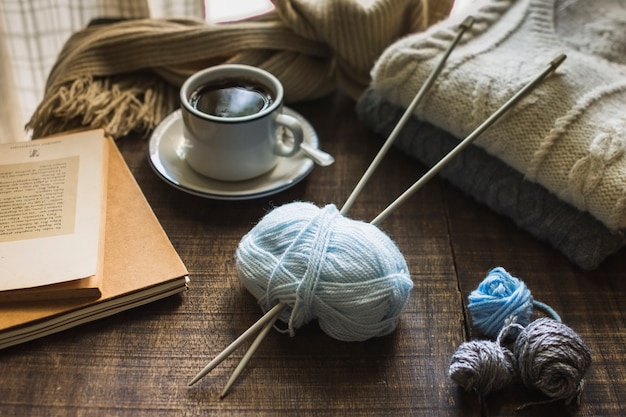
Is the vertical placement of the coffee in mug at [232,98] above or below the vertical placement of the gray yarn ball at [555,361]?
above

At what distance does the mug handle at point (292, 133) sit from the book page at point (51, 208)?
0.19 m

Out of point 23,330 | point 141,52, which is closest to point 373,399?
point 23,330

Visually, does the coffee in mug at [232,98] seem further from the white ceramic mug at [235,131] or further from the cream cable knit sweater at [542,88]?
the cream cable knit sweater at [542,88]

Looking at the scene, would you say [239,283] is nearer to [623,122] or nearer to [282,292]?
[282,292]

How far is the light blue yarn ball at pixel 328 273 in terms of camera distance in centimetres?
60

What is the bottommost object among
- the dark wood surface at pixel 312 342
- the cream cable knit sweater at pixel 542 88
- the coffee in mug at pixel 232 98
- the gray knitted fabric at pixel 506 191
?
the dark wood surface at pixel 312 342

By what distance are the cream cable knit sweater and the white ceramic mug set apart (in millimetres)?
129

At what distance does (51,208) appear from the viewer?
70 centimetres

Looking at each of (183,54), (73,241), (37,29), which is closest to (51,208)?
(73,241)

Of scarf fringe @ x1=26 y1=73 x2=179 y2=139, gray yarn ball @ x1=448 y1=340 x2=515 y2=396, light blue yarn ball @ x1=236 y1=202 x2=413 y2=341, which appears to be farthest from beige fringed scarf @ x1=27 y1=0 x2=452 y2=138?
gray yarn ball @ x1=448 y1=340 x2=515 y2=396

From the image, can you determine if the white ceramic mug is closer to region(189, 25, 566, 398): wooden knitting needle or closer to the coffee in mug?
the coffee in mug

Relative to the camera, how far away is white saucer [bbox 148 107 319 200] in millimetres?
760

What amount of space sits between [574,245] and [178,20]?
55 centimetres

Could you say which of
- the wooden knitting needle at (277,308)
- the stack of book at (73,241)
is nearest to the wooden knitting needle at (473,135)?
the wooden knitting needle at (277,308)
